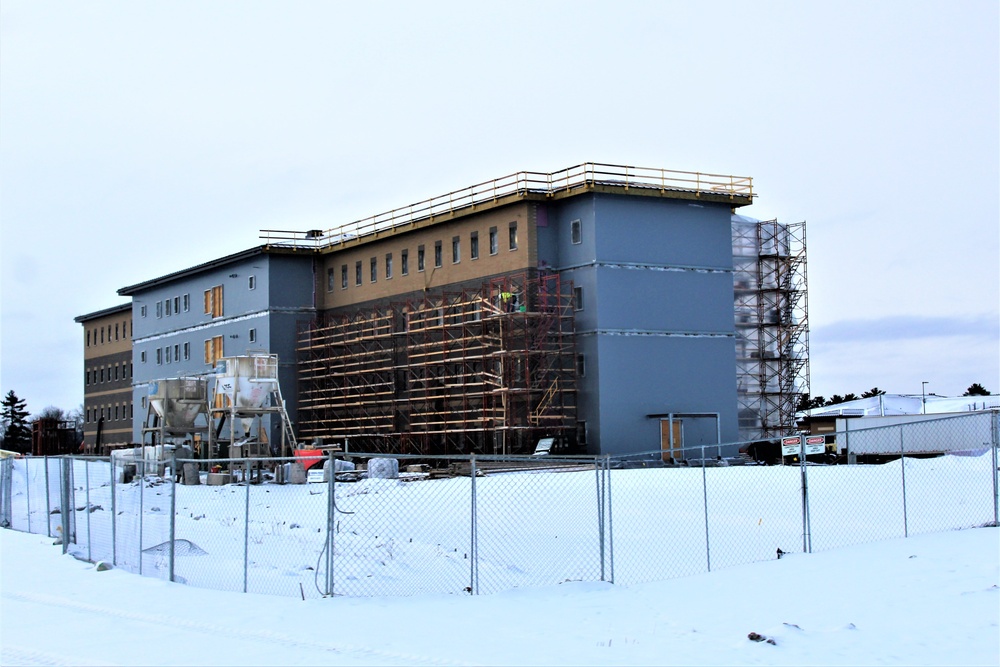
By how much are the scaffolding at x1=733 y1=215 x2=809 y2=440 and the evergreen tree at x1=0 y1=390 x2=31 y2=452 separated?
10845cm

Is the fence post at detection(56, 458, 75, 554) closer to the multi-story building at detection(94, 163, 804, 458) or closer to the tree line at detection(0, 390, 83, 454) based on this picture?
the multi-story building at detection(94, 163, 804, 458)

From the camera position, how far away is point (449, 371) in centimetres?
5662

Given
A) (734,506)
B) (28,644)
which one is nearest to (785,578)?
(28,644)

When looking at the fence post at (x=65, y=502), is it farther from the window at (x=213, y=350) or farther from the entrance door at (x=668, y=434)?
the window at (x=213, y=350)

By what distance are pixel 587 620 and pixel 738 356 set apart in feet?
162

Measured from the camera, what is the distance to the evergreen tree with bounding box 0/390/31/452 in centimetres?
14638

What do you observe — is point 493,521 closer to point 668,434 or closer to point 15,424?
point 668,434

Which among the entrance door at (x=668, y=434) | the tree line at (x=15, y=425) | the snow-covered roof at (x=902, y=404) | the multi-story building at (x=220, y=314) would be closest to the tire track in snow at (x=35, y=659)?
the entrance door at (x=668, y=434)

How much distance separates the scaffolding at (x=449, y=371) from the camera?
5125 cm

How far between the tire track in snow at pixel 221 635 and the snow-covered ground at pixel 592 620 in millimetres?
24

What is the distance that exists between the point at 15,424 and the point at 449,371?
112 metres

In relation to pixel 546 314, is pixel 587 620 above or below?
below

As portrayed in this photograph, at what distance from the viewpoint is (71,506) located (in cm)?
2269

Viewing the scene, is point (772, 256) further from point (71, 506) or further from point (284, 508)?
point (71, 506)
